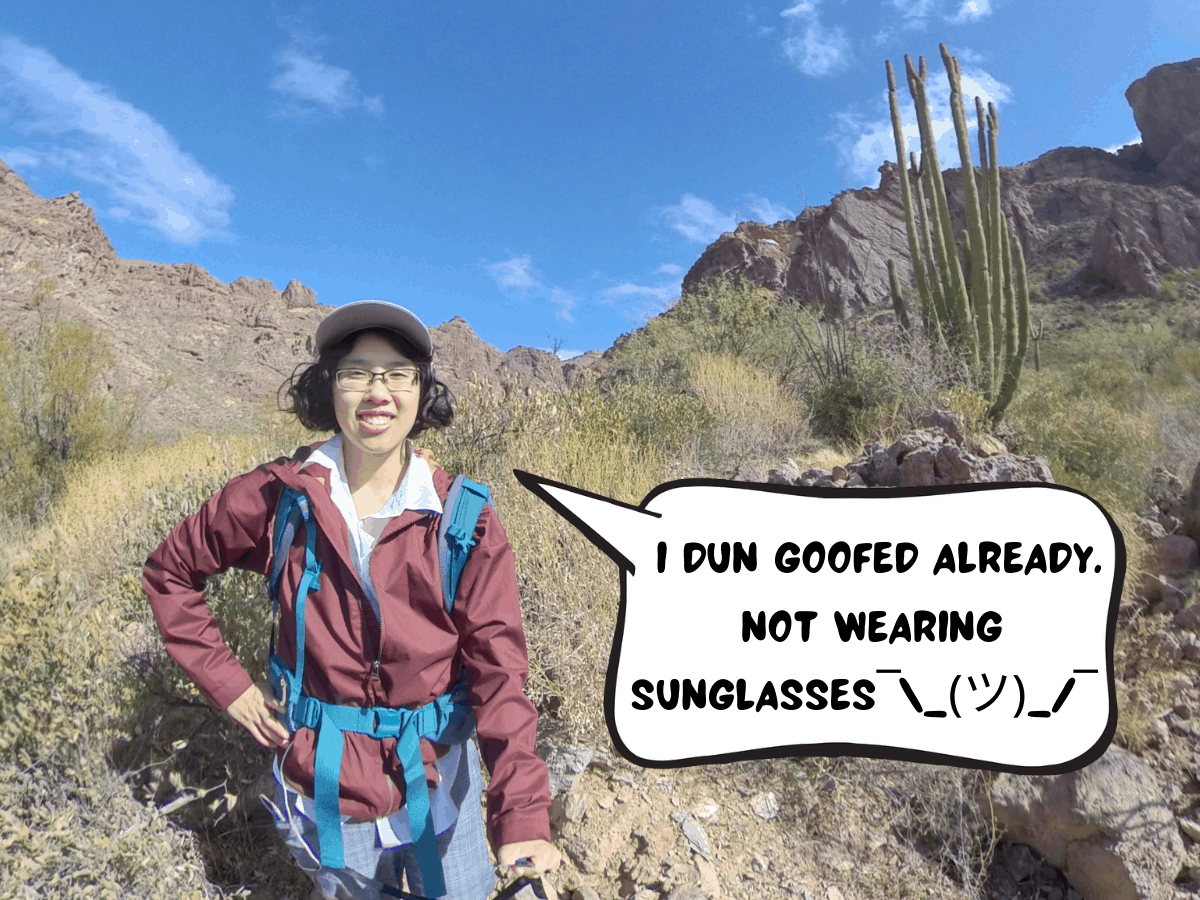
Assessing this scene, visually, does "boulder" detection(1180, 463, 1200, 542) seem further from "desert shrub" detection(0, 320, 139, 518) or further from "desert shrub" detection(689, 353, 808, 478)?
"desert shrub" detection(0, 320, 139, 518)

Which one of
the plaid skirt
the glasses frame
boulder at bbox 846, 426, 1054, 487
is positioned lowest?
the plaid skirt

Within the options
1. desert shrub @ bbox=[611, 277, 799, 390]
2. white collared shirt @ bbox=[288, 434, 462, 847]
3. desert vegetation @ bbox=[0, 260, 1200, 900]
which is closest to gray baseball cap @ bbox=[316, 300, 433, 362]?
white collared shirt @ bbox=[288, 434, 462, 847]

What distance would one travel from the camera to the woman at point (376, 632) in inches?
56.6

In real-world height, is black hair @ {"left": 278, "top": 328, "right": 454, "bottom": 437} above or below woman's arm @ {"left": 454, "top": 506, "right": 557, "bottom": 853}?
above

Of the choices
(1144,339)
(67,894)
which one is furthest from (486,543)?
(1144,339)

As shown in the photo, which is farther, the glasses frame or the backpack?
the glasses frame

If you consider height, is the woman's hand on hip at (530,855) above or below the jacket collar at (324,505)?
below

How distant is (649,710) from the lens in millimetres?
2467

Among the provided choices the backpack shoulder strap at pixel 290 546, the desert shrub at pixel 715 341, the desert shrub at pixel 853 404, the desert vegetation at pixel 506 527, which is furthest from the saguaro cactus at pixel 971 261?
the backpack shoulder strap at pixel 290 546

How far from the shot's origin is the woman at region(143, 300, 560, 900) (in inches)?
56.6

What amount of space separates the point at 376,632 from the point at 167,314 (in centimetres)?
2846

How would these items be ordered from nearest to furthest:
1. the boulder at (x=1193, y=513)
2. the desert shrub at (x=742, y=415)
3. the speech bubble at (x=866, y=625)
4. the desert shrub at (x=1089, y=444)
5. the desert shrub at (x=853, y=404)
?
the speech bubble at (x=866, y=625) → the boulder at (x=1193, y=513) → the desert shrub at (x=1089, y=444) → the desert shrub at (x=742, y=415) → the desert shrub at (x=853, y=404)

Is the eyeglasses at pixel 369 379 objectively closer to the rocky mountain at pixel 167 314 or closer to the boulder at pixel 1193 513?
the boulder at pixel 1193 513

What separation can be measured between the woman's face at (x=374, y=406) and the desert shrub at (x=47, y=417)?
7578mm
